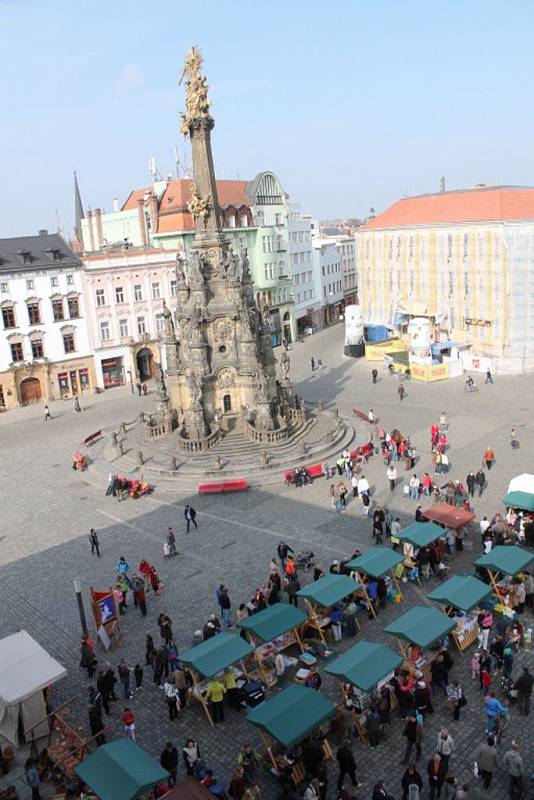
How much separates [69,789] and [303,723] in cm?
465

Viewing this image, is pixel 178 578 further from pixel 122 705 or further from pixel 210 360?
pixel 210 360

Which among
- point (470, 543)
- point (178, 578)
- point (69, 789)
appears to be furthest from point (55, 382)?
point (69, 789)

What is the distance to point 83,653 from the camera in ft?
58.0

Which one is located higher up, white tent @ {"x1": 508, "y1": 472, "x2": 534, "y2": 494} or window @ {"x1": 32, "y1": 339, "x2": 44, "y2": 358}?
window @ {"x1": 32, "y1": 339, "x2": 44, "y2": 358}

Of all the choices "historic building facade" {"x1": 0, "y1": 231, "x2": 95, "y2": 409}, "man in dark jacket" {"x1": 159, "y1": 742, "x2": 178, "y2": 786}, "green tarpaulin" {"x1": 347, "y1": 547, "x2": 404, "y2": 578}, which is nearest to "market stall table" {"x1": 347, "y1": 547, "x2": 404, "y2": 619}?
"green tarpaulin" {"x1": 347, "y1": 547, "x2": 404, "y2": 578}

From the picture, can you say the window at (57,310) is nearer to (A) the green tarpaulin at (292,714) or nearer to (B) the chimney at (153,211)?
(B) the chimney at (153,211)

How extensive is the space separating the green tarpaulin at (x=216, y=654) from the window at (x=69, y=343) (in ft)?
133

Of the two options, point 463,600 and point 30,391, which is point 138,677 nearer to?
point 463,600

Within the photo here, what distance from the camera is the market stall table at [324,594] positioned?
715 inches

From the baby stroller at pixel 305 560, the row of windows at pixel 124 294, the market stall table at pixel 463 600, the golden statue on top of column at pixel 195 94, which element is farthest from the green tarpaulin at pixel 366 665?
the row of windows at pixel 124 294

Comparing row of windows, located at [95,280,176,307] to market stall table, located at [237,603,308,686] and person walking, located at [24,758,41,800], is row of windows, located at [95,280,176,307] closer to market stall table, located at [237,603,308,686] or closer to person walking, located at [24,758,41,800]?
market stall table, located at [237,603,308,686]

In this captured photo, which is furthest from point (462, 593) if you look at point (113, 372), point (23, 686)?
point (113, 372)

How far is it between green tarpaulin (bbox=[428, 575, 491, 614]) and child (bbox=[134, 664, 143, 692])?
735 cm

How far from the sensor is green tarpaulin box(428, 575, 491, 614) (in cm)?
1742
